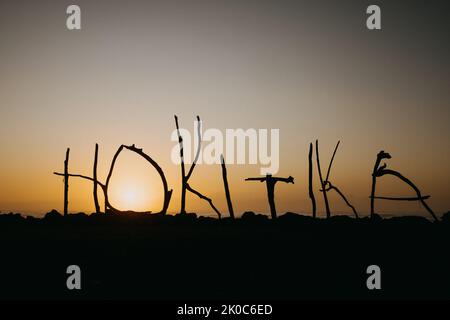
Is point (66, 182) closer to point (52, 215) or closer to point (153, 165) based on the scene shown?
point (52, 215)

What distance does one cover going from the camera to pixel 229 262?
47.8 feet

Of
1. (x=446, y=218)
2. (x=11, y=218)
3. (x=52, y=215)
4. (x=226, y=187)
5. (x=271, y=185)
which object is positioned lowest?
(x=11, y=218)

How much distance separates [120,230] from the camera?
828 inches

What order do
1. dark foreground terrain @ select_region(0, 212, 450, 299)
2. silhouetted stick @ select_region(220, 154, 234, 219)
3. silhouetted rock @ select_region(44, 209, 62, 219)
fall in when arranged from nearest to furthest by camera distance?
dark foreground terrain @ select_region(0, 212, 450, 299) < silhouetted stick @ select_region(220, 154, 234, 219) < silhouetted rock @ select_region(44, 209, 62, 219)

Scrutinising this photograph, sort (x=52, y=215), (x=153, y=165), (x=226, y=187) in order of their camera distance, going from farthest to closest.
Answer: (x=52, y=215)
(x=226, y=187)
(x=153, y=165)

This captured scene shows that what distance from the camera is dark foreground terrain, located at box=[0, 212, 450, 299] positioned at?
41.5ft

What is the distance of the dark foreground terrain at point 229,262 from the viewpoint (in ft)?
41.5

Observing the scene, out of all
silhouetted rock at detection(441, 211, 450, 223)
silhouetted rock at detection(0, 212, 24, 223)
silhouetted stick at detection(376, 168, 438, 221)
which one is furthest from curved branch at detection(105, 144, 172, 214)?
silhouetted rock at detection(441, 211, 450, 223)

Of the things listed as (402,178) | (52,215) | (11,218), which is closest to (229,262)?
(402,178)

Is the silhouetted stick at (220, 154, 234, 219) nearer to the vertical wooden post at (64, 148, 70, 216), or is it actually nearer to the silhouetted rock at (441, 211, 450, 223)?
the vertical wooden post at (64, 148, 70, 216)

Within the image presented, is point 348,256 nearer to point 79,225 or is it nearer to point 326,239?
point 326,239

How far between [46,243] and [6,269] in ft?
10.4

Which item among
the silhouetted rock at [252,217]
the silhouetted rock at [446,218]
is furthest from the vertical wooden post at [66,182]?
the silhouetted rock at [446,218]

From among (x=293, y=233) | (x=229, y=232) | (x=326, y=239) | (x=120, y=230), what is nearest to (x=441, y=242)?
(x=326, y=239)
